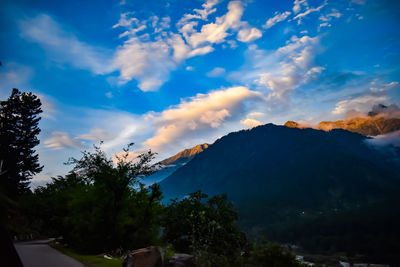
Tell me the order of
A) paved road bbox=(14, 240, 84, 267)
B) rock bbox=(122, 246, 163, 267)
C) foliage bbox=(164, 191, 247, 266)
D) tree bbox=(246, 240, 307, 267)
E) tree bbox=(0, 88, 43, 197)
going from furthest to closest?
tree bbox=(0, 88, 43, 197) → foliage bbox=(164, 191, 247, 266) → paved road bbox=(14, 240, 84, 267) → tree bbox=(246, 240, 307, 267) → rock bbox=(122, 246, 163, 267)

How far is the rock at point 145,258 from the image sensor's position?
38.3 ft

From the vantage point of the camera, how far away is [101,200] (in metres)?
21.8

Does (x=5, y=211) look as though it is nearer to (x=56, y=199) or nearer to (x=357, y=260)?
(x=56, y=199)

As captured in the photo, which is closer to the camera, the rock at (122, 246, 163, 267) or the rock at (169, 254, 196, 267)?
the rock at (122, 246, 163, 267)

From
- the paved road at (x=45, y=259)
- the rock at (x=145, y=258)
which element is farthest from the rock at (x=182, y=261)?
the paved road at (x=45, y=259)

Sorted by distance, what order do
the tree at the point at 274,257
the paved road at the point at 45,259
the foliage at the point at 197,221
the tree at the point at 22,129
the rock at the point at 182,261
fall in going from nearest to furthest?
the tree at the point at 274,257 → the rock at the point at 182,261 → the paved road at the point at 45,259 → the foliage at the point at 197,221 → the tree at the point at 22,129

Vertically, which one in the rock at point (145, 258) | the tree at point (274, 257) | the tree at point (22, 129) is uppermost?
the tree at point (22, 129)

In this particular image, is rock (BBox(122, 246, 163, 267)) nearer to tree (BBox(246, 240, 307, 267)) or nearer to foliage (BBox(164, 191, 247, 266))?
tree (BBox(246, 240, 307, 267))

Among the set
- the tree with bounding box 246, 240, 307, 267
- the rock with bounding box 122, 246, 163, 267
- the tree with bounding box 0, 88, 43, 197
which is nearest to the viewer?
the rock with bounding box 122, 246, 163, 267

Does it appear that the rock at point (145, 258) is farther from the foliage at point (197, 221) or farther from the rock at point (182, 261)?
the foliage at point (197, 221)

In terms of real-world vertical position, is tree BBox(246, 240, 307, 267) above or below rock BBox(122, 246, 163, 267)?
below

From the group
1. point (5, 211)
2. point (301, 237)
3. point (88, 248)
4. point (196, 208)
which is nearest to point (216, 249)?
point (196, 208)

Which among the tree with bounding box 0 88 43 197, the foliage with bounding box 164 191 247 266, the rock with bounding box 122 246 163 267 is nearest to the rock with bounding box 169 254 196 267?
the rock with bounding box 122 246 163 267

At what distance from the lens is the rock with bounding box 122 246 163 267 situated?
38.3 feet
